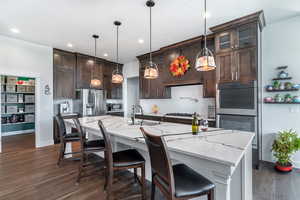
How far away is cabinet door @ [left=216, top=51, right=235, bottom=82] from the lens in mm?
3025

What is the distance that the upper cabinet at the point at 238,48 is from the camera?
276cm

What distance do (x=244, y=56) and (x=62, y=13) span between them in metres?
3.42

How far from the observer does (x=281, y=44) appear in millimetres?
2979

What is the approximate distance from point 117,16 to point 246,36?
8.08 feet

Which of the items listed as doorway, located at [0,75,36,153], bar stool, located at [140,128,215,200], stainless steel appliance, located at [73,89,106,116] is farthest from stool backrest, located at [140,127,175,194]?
doorway, located at [0,75,36,153]

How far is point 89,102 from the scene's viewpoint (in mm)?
4973

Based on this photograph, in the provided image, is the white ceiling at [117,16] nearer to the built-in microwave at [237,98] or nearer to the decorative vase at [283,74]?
the decorative vase at [283,74]

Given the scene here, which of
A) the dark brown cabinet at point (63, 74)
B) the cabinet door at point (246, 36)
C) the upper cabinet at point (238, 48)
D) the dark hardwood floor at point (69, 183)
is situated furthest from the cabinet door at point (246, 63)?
the dark brown cabinet at point (63, 74)

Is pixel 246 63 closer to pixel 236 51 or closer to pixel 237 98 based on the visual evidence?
pixel 236 51

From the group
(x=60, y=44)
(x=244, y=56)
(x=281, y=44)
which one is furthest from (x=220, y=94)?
(x=60, y=44)

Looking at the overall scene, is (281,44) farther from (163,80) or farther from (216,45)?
(163,80)

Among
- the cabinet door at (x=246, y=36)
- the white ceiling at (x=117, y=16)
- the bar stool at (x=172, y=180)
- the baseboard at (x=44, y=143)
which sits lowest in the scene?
the baseboard at (x=44, y=143)

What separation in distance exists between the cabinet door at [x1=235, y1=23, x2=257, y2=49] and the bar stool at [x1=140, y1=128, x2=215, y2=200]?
268cm

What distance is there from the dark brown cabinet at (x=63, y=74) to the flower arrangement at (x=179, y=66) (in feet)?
10.5
